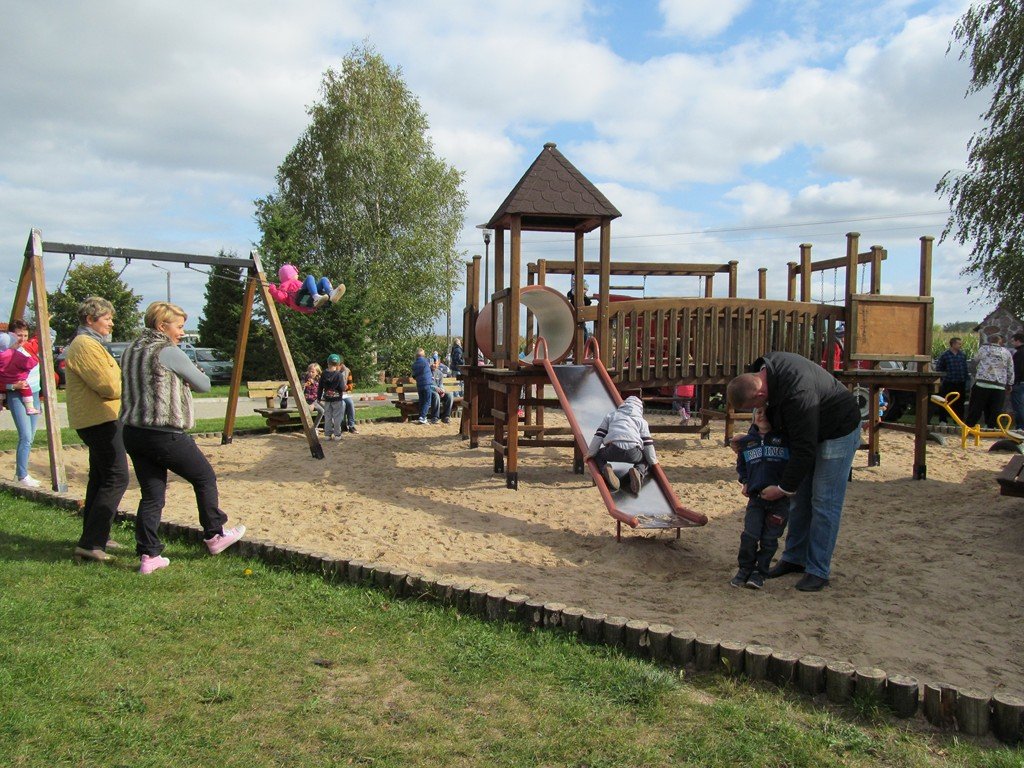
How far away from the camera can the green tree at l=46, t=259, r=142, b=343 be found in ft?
124

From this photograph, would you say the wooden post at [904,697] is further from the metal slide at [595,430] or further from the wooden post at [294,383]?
the wooden post at [294,383]

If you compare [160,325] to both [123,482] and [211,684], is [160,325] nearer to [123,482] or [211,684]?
[123,482]

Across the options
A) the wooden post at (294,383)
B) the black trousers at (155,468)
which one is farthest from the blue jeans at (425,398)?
the black trousers at (155,468)

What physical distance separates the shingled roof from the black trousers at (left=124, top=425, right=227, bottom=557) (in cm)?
460

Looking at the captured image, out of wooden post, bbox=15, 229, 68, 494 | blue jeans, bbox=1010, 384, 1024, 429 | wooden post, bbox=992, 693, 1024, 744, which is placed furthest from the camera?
blue jeans, bbox=1010, 384, 1024, 429

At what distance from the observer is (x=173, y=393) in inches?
196

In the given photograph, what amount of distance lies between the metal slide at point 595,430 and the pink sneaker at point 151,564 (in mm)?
3119

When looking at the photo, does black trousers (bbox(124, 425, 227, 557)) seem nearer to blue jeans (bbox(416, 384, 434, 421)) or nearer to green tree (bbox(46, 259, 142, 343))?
blue jeans (bbox(416, 384, 434, 421))

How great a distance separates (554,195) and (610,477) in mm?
3584

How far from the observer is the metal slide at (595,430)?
600 centimetres

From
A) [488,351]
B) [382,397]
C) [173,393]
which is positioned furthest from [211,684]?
[382,397]

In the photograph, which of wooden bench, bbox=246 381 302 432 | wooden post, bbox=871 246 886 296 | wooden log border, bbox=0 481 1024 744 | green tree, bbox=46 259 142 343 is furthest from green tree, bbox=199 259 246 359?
wooden log border, bbox=0 481 1024 744

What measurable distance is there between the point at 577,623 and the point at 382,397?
50.6 ft

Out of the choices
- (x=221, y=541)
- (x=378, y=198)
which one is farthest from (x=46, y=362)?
(x=378, y=198)
